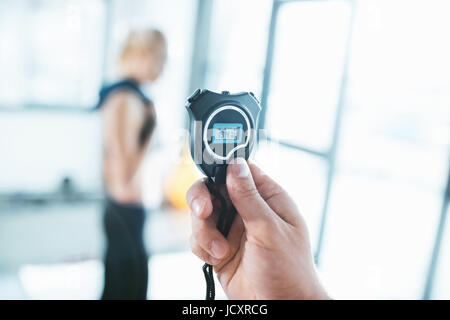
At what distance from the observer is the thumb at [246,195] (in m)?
0.55

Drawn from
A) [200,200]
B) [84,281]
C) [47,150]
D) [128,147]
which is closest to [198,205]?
[200,200]

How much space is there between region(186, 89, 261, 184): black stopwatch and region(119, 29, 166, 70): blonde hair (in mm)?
815

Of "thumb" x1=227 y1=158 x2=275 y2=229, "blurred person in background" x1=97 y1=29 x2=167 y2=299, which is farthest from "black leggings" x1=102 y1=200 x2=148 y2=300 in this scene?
"thumb" x1=227 y1=158 x2=275 y2=229

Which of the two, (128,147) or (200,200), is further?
(128,147)

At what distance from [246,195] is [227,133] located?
86 millimetres

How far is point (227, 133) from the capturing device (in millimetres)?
552

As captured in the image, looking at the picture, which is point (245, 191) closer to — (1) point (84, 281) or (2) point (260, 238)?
(2) point (260, 238)

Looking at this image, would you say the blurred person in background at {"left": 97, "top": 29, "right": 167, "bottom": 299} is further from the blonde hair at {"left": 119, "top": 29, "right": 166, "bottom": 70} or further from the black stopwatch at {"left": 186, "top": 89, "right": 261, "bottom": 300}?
the black stopwatch at {"left": 186, "top": 89, "right": 261, "bottom": 300}

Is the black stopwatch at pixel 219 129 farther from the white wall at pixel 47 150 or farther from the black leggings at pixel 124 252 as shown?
the white wall at pixel 47 150

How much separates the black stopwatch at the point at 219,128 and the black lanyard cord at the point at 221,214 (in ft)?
0.08

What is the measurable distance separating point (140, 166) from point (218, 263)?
26.2 inches
